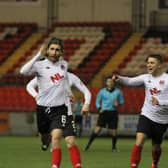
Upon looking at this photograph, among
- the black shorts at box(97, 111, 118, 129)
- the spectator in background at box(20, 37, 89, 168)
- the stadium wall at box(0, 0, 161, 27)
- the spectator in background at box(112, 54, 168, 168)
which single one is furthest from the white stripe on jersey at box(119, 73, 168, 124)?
the stadium wall at box(0, 0, 161, 27)

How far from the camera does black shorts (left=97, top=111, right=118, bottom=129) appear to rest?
71.5 feet

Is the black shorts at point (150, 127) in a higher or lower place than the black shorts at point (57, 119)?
lower

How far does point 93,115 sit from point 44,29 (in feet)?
32.3

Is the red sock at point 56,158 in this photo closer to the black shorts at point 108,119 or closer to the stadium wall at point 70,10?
the black shorts at point 108,119

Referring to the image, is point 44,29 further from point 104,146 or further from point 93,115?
point 104,146

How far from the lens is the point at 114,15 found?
3666 centimetres

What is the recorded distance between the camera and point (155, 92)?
1338 centimetres

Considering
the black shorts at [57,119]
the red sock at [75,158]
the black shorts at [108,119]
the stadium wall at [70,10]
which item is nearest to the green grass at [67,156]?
the black shorts at [108,119]

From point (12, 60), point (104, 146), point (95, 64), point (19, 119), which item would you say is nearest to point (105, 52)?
point (95, 64)

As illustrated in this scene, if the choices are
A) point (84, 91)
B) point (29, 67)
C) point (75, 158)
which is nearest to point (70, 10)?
point (84, 91)

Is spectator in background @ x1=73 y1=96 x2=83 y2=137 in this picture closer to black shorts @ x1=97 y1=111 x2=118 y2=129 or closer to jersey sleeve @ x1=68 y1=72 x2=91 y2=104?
black shorts @ x1=97 y1=111 x2=118 y2=129

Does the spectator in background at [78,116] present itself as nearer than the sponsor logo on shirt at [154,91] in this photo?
No

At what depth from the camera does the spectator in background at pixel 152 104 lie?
1326 cm

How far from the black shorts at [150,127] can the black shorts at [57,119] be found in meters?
1.26
